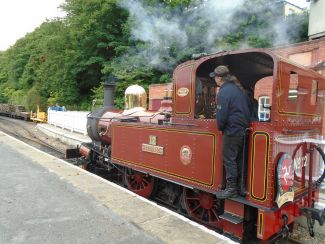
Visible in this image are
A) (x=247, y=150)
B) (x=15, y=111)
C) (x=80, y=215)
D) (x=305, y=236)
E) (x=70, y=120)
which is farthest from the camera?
(x=15, y=111)

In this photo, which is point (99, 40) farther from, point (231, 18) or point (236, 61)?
point (236, 61)

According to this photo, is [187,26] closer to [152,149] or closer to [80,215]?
[152,149]

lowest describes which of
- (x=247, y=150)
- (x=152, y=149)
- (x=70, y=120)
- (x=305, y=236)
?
(x=305, y=236)

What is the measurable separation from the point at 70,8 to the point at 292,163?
2839cm

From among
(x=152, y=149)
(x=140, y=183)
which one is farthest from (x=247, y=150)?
(x=140, y=183)

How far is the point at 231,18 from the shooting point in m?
14.5

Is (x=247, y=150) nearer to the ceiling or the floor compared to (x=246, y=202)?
nearer to the ceiling

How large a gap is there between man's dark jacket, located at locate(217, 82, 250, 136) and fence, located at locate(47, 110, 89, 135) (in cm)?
1253

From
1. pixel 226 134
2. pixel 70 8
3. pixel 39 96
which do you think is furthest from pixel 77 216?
pixel 39 96

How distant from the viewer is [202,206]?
206 inches

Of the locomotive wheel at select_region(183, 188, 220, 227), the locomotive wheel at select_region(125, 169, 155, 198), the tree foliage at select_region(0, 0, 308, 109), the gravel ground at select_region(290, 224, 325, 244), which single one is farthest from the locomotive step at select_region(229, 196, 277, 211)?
the tree foliage at select_region(0, 0, 308, 109)

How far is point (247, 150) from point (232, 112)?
1.77 feet

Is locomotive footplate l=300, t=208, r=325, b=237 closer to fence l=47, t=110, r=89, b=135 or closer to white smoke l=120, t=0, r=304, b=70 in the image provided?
white smoke l=120, t=0, r=304, b=70

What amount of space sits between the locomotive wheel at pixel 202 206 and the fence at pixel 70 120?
11.2 metres
